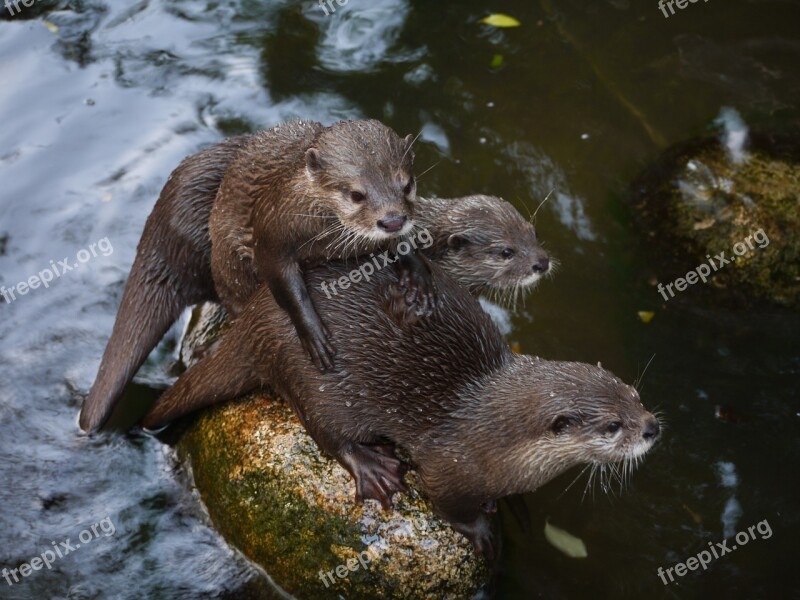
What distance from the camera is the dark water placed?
3.23 m

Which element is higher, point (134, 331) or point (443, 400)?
point (443, 400)

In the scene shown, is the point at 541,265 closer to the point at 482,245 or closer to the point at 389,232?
the point at 482,245

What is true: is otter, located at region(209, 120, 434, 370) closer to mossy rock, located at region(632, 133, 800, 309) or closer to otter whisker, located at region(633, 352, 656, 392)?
otter whisker, located at region(633, 352, 656, 392)

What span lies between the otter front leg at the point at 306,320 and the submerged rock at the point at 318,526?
0.33 metres

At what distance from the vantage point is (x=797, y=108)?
4.56m

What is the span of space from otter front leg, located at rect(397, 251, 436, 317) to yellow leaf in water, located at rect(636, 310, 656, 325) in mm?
1372

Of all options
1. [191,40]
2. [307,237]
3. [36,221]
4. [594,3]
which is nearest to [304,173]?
[307,237]

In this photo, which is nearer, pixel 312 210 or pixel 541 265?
pixel 312 210

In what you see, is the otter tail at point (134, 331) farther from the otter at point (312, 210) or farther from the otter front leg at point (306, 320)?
the otter front leg at point (306, 320)

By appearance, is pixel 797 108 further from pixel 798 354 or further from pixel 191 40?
pixel 191 40

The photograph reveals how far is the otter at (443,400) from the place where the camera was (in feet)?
8.87

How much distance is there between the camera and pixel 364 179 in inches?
104

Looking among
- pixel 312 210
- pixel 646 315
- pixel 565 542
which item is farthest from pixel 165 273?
pixel 646 315

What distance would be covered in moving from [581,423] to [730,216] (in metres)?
1.79
